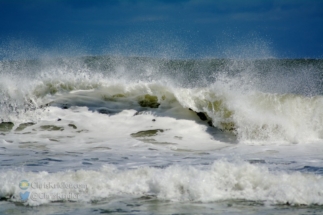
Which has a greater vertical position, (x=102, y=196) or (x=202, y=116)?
(x=202, y=116)

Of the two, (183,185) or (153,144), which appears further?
(153,144)

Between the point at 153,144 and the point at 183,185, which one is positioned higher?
the point at 153,144

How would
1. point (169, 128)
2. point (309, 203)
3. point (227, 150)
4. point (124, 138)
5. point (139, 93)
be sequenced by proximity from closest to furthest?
point (309, 203)
point (227, 150)
point (124, 138)
point (169, 128)
point (139, 93)

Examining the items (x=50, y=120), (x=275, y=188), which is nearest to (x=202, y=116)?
(x=50, y=120)

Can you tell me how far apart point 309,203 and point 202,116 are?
5.45m

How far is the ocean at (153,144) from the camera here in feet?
16.2

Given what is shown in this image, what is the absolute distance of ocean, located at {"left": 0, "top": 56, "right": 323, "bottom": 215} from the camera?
4.93 meters

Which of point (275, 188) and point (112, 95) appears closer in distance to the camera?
point (275, 188)

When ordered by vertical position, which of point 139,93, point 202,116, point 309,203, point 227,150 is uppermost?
point 139,93

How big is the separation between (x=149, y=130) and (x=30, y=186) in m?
4.71

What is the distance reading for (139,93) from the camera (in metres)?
11.2

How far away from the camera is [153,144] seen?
28.7ft


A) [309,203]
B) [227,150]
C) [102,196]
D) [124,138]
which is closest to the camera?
[309,203]

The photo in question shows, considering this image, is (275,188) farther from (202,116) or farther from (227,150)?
(202,116)
